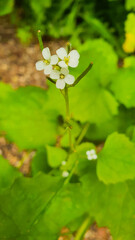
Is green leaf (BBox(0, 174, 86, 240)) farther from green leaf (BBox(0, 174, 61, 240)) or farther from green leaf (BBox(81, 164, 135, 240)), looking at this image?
green leaf (BBox(81, 164, 135, 240))

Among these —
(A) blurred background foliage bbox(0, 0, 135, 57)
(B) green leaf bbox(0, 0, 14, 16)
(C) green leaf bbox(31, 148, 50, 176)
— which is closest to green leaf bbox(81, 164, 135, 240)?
(C) green leaf bbox(31, 148, 50, 176)

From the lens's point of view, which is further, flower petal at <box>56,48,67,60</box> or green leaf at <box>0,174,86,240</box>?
green leaf at <box>0,174,86,240</box>

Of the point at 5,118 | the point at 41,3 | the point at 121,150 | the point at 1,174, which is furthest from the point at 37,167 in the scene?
the point at 41,3

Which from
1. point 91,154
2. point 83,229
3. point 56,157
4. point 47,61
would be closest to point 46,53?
point 47,61

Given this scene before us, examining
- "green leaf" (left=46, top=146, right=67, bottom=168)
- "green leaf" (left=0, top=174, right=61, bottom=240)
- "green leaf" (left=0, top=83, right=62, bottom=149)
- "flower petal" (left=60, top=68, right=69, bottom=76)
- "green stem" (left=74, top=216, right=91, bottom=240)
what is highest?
"flower petal" (left=60, top=68, right=69, bottom=76)

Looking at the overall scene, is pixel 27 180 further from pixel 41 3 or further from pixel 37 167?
pixel 41 3
